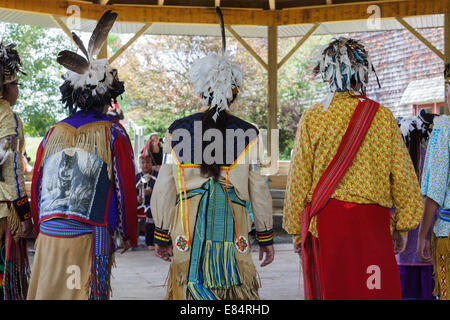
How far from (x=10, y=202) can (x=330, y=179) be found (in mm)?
1954

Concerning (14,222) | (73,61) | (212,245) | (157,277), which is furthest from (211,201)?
(157,277)

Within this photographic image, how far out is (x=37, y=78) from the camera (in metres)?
12.5

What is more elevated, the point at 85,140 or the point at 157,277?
the point at 85,140

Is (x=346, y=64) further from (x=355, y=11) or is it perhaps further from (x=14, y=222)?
(x=355, y=11)

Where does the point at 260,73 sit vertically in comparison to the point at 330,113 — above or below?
above

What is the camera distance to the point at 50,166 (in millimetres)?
3273

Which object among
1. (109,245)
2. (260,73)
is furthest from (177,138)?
(260,73)

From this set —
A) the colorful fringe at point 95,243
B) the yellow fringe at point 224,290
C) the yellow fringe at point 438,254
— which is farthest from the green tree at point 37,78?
the yellow fringe at point 438,254

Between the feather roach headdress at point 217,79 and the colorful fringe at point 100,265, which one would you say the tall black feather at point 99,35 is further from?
the colorful fringe at point 100,265

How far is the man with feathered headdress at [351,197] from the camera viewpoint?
9.38ft

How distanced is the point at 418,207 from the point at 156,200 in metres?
1.39
